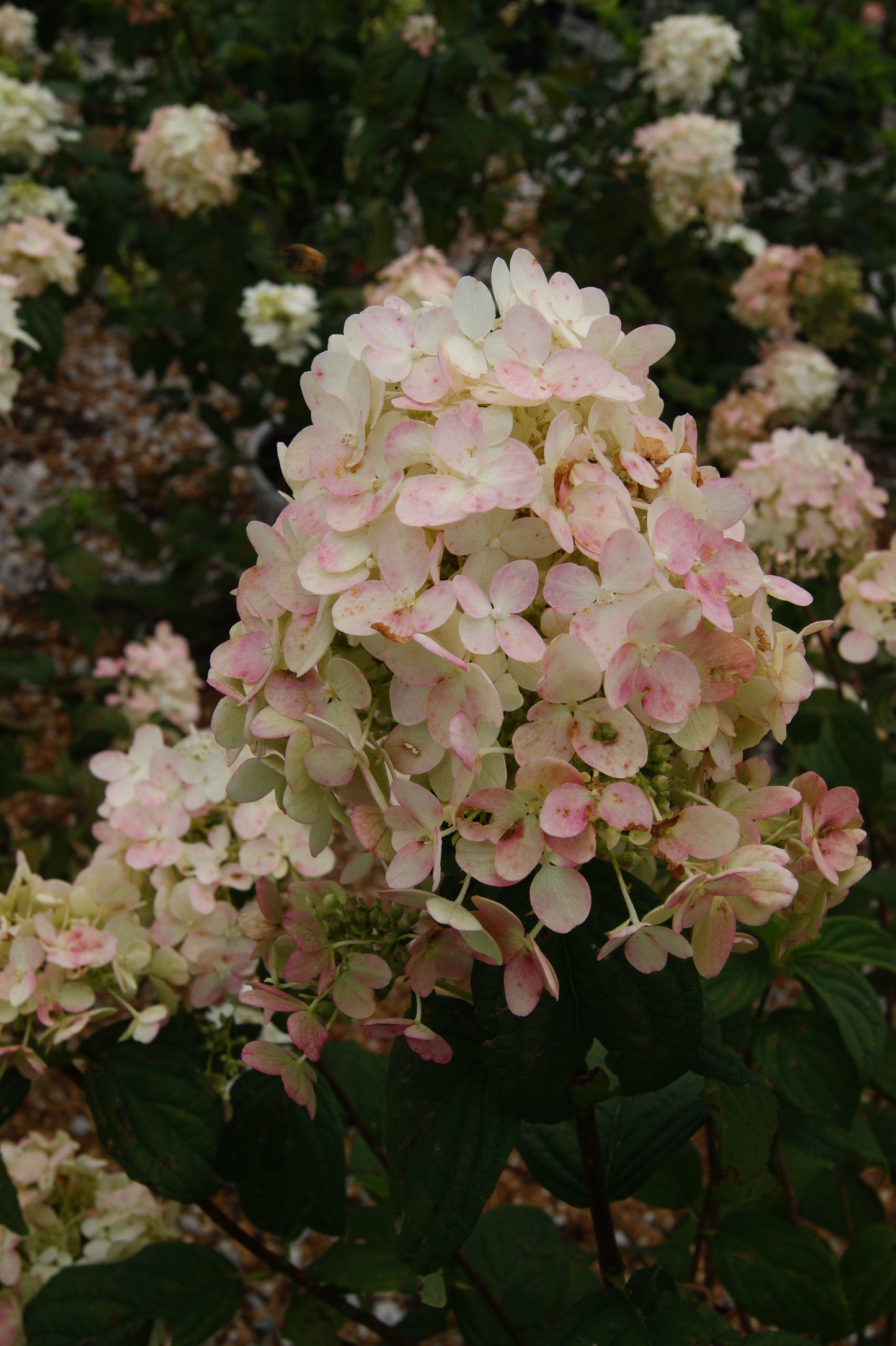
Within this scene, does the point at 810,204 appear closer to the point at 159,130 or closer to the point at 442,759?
the point at 159,130

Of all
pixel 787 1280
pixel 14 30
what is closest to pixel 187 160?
pixel 14 30

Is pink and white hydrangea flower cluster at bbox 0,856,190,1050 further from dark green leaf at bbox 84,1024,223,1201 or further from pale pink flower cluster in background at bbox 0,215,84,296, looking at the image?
pale pink flower cluster in background at bbox 0,215,84,296

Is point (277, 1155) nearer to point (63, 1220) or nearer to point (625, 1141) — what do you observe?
point (625, 1141)

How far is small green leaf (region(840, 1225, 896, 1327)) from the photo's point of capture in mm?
1267

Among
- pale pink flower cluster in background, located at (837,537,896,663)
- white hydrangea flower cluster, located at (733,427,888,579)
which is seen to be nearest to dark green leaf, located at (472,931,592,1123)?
pale pink flower cluster in background, located at (837,537,896,663)

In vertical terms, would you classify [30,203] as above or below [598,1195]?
below

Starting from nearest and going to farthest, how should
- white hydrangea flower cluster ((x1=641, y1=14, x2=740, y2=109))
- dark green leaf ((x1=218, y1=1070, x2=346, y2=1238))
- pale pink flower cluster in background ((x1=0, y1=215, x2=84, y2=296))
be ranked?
dark green leaf ((x1=218, y1=1070, x2=346, y2=1238)) < pale pink flower cluster in background ((x1=0, y1=215, x2=84, y2=296)) < white hydrangea flower cluster ((x1=641, y1=14, x2=740, y2=109))

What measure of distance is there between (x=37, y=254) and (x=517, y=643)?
1.93m

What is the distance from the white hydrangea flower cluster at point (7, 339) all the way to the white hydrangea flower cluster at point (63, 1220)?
1.15m

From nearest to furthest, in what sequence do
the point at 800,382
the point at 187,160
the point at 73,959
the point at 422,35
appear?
the point at 73,959, the point at 187,160, the point at 422,35, the point at 800,382

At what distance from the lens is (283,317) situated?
7.97 feet

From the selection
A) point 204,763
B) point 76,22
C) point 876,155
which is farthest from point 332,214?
point 876,155

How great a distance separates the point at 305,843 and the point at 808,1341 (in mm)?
666

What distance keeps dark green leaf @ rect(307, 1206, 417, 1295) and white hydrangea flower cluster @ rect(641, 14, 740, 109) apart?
315 cm
